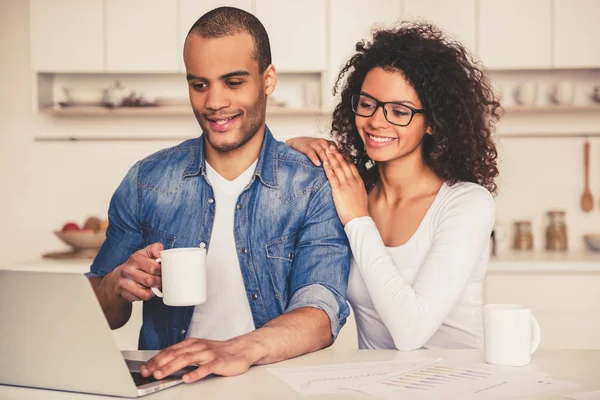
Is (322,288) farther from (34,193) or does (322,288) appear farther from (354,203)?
(34,193)

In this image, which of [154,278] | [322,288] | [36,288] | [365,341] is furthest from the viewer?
[365,341]

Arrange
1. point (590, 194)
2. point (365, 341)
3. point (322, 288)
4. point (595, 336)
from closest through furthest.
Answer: point (322, 288)
point (365, 341)
point (595, 336)
point (590, 194)

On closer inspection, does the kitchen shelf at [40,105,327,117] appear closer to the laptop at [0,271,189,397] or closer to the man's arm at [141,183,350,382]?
the man's arm at [141,183,350,382]

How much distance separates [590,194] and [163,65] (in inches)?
93.3

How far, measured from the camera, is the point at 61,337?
127 cm

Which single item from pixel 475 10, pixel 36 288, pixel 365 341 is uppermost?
pixel 475 10

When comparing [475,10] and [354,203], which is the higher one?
[475,10]

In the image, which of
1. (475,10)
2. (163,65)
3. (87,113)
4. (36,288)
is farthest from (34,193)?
(36,288)

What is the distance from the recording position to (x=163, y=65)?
155 inches

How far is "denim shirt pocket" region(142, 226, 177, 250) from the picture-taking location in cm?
203

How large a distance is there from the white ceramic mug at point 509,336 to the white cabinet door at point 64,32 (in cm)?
299

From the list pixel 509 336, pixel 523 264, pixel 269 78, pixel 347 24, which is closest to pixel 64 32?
pixel 347 24

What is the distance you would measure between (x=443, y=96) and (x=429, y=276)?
0.52 m

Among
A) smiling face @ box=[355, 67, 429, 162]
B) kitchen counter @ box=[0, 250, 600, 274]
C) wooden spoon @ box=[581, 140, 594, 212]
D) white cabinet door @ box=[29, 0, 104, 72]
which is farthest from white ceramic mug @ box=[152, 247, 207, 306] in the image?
wooden spoon @ box=[581, 140, 594, 212]
